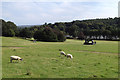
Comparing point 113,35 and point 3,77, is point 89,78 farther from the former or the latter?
point 113,35

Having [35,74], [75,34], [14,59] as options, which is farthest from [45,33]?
[35,74]

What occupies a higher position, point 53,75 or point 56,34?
point 56,34

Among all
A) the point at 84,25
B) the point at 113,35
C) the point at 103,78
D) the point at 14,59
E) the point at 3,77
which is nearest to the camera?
the point at 3,77

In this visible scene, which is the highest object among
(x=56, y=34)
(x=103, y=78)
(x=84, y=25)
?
(x=84, y=25)

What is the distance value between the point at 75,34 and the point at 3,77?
12858 cm

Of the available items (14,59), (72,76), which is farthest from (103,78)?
A: (14,59)

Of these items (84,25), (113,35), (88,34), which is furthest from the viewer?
(84,25)

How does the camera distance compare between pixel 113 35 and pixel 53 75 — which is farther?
pixel 113 35

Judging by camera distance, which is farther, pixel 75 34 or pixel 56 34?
pixel 75 34

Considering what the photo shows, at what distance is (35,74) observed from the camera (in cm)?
1265

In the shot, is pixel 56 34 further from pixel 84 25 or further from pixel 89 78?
pixel 84 25

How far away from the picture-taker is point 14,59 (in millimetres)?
17719

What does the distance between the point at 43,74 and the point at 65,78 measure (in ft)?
7.06

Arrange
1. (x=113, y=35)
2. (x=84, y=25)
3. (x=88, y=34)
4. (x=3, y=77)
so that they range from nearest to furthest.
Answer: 1. (x=3, y=77)
2. (x=113, y=35)
3. (x=88, y=34)
4. (x=84, y=25)
